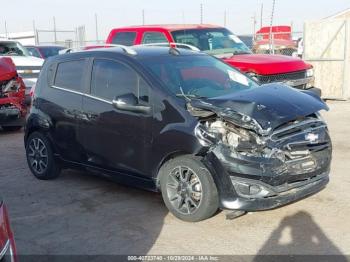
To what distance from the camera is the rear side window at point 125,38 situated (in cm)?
1073

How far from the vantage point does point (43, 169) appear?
21.5ft

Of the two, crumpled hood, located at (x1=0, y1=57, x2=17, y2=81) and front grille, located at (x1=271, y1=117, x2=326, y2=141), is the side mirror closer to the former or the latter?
front grille, located at (x1=271, y1=117, x2=326, y2=141)

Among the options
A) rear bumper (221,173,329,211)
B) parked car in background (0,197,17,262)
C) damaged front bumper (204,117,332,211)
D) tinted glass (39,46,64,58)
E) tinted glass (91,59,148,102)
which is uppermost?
tinted glass (91,59,148,102)

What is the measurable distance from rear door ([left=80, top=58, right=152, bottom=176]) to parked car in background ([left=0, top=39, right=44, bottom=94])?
5.53 m

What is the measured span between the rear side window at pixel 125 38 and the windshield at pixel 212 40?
119 centimetres

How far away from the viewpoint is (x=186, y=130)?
475 centimetres

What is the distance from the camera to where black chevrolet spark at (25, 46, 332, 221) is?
4.52 meters

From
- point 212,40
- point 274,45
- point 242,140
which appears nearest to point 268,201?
point 242,140

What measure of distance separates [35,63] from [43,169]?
617 cm

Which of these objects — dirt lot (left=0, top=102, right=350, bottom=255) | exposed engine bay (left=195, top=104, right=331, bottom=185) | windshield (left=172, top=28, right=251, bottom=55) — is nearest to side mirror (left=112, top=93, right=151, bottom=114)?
exposed engine bay (left=195, top=104, right=331, bottom=185)

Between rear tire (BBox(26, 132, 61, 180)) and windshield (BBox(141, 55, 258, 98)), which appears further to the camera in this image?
rear tire (BBox(26, 132, 61, 180))

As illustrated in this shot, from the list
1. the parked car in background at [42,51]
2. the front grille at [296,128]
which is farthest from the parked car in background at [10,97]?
the front grille at [296,128]

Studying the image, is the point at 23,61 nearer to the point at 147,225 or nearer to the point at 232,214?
the point at 147,225

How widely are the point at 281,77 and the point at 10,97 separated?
5339mm
